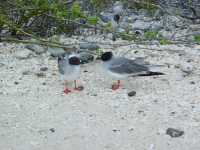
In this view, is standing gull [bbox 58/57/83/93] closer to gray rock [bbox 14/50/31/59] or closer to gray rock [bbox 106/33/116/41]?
gray rock [bbox 14/50/31/59]

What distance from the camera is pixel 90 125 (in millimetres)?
3449

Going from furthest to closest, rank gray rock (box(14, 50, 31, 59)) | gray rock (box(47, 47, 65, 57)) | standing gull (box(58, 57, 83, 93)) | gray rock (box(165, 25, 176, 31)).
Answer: gray rock (box(165, 25, 176, 31)) → gray rock (box(47, 47, 65, 57)) → gray rock (box(14, 50, 31, 59)) → standing gull (box(58, 57, 83, 93))

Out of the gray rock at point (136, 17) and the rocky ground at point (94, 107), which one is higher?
the gray rock at point (136, 17)

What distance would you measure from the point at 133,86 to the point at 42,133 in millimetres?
1942

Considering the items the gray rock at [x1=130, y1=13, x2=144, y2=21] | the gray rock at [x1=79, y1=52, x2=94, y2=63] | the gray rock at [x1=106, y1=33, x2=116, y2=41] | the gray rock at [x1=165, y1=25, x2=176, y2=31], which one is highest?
the gray rock at [x1=130, y1=13, x2=144, y2=21]

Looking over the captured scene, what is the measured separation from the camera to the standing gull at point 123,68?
4.38 m

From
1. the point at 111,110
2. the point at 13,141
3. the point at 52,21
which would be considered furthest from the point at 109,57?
the point at 52,21

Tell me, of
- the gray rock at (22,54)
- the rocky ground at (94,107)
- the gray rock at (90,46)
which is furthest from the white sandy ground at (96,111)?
the gray rock at (90,46)

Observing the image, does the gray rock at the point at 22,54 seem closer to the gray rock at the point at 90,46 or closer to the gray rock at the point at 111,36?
the gray rock at the point at 90,46

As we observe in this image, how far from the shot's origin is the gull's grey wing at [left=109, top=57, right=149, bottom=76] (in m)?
4.38

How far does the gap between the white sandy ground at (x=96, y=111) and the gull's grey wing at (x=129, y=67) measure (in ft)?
1.01

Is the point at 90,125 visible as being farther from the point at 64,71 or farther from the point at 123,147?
the point at 64,71

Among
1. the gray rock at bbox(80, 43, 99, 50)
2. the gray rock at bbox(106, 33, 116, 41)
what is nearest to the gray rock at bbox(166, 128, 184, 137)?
the gray rock at bbox(80, 43, 99, 50)

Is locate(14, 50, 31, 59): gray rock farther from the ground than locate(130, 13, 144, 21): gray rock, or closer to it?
closer to it
